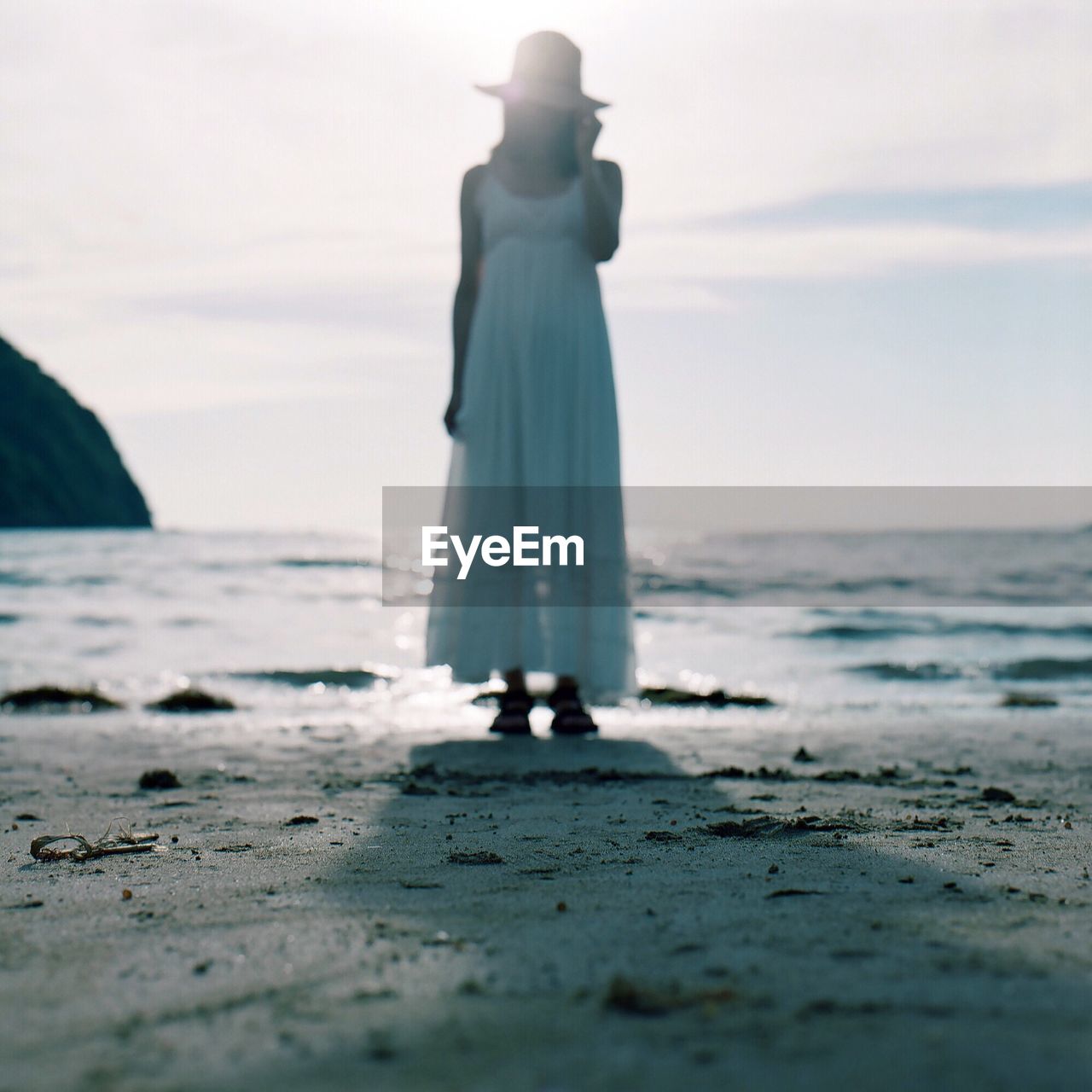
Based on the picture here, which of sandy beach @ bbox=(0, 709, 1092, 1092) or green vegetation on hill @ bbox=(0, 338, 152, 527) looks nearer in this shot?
sandy beach @ bbox=(0, 709, 1092, 1092)

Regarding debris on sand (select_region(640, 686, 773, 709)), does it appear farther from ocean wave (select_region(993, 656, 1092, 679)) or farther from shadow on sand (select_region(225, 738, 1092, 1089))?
shadow on sand (select_region(225, 738, 1092, 1089))

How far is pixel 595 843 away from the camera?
6.24 feet

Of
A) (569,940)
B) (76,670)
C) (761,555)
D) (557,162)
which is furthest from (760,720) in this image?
A: (761,555)

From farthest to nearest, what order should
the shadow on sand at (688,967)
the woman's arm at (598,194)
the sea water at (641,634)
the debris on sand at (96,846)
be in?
the sea water at (641,634) → the woman's arm at (598,194) → the debris on sand at (96,846) → the shadow on sand at (688,967)

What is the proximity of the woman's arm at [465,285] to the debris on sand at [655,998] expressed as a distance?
3.22 m

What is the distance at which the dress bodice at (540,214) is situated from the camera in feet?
13.1

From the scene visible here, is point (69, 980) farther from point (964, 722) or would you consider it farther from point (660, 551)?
point (660, 551)

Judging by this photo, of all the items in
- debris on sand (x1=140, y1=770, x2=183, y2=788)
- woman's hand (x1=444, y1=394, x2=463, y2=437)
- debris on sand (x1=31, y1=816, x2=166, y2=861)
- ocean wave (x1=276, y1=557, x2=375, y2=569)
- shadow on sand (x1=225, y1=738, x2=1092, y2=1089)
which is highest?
woman's hand (x1=444, y1=394, x2=463, y2=437)

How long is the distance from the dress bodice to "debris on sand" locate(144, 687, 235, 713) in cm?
225

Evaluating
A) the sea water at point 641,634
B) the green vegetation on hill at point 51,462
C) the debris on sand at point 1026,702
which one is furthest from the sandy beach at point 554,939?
the green vegetation on hill at point 51,462

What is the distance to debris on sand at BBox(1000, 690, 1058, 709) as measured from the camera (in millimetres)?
5109

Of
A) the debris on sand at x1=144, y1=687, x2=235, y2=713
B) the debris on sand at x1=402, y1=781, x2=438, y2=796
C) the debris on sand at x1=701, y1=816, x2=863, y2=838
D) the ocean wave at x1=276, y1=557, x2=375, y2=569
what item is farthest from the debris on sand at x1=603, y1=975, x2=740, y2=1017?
the ocean wave at x1=276, y1=557, x2=375, y2=569

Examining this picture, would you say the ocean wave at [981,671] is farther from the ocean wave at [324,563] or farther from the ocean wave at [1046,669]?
the ocean wave at [324,563]

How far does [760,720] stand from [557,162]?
2180mm
